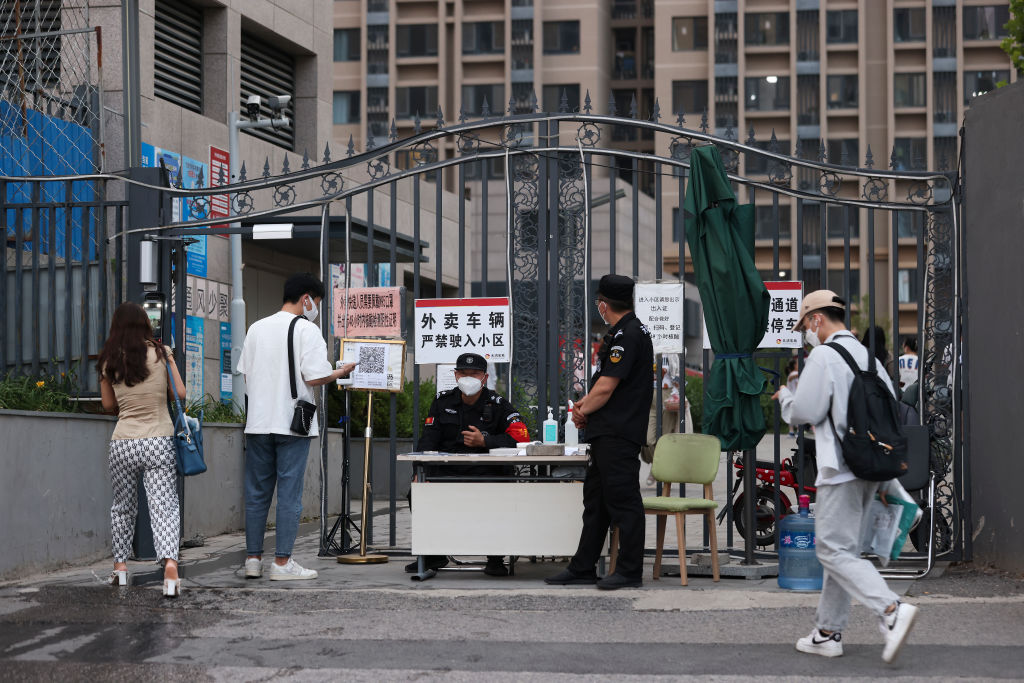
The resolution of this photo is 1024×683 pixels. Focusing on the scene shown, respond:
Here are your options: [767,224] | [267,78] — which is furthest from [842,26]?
[267,78]

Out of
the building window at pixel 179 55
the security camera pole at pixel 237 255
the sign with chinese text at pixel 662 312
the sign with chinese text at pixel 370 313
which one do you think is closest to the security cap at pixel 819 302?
the sign with chinese text at pixel 662 312

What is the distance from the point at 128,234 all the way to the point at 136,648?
→ 466 centimetres

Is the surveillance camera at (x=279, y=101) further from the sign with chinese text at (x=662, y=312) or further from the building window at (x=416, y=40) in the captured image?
the building window at (x=416, y=40)

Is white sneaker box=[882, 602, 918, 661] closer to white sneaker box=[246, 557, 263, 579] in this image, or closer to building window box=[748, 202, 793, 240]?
white sneaker box=[246, 557, 263, 579]

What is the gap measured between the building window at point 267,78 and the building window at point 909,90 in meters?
47.8

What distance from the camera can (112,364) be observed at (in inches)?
358

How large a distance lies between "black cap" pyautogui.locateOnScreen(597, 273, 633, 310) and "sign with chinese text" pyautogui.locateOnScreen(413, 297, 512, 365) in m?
1.26

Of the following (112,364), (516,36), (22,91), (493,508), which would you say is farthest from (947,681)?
(516,36)

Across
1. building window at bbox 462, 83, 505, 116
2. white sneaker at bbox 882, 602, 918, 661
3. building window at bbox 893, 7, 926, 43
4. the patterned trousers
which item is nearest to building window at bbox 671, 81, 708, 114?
building window at bbox 462, 83, 505, 116

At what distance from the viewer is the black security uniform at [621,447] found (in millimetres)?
9078

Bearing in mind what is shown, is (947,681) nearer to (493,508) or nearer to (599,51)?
(493,508)

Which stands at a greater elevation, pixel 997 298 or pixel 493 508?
pixel 997 298

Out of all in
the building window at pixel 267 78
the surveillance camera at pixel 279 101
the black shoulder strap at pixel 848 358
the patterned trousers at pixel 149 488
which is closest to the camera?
the black shoulder strap at pixel 848 358

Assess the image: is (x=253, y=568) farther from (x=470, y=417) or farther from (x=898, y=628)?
(x=898, y=628)
